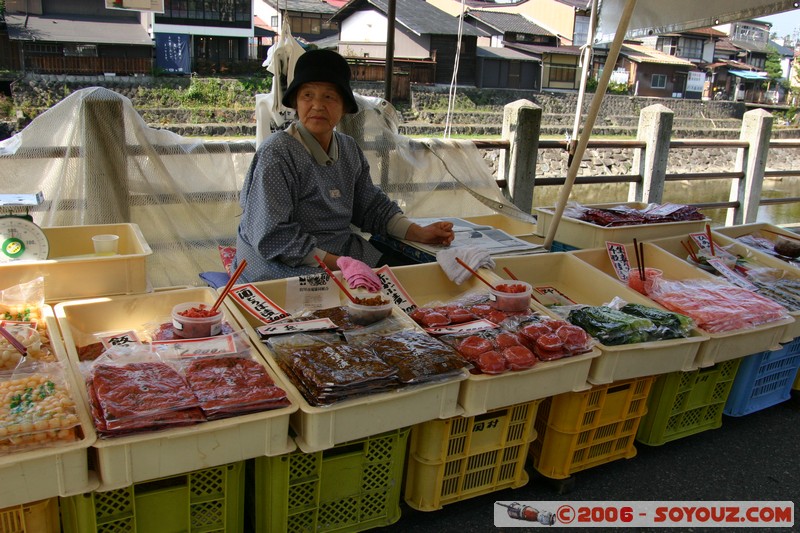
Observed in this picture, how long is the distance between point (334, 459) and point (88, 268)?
3.61 ft

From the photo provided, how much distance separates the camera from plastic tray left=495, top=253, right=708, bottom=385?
2104mm

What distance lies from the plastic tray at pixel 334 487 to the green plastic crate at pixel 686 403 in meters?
1.15

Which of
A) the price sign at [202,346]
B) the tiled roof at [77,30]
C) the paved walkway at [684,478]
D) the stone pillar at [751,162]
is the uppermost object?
the tiled roof at [77,30]

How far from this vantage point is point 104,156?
3537mm

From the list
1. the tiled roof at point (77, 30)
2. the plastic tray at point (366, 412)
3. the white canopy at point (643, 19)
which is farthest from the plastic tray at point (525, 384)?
the tiled roof at point (77, 30)

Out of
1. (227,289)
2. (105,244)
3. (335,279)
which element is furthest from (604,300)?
(105,244)

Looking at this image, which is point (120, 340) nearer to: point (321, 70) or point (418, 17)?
point (321, 70)

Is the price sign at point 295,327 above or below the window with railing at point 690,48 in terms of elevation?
below

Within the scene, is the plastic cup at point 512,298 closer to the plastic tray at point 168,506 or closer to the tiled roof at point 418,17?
the plastic tray at point 168,506

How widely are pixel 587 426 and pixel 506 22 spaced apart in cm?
3070

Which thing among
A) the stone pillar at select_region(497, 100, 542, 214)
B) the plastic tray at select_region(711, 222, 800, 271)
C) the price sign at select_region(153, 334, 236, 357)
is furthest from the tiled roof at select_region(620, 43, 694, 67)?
the price sign at select_region(153, 334, 236, 357)

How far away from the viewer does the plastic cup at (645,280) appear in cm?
277

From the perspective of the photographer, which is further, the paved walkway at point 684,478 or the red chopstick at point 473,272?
the red chopstick at point 473,272

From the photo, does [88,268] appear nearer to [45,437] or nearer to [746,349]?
[45,437]
